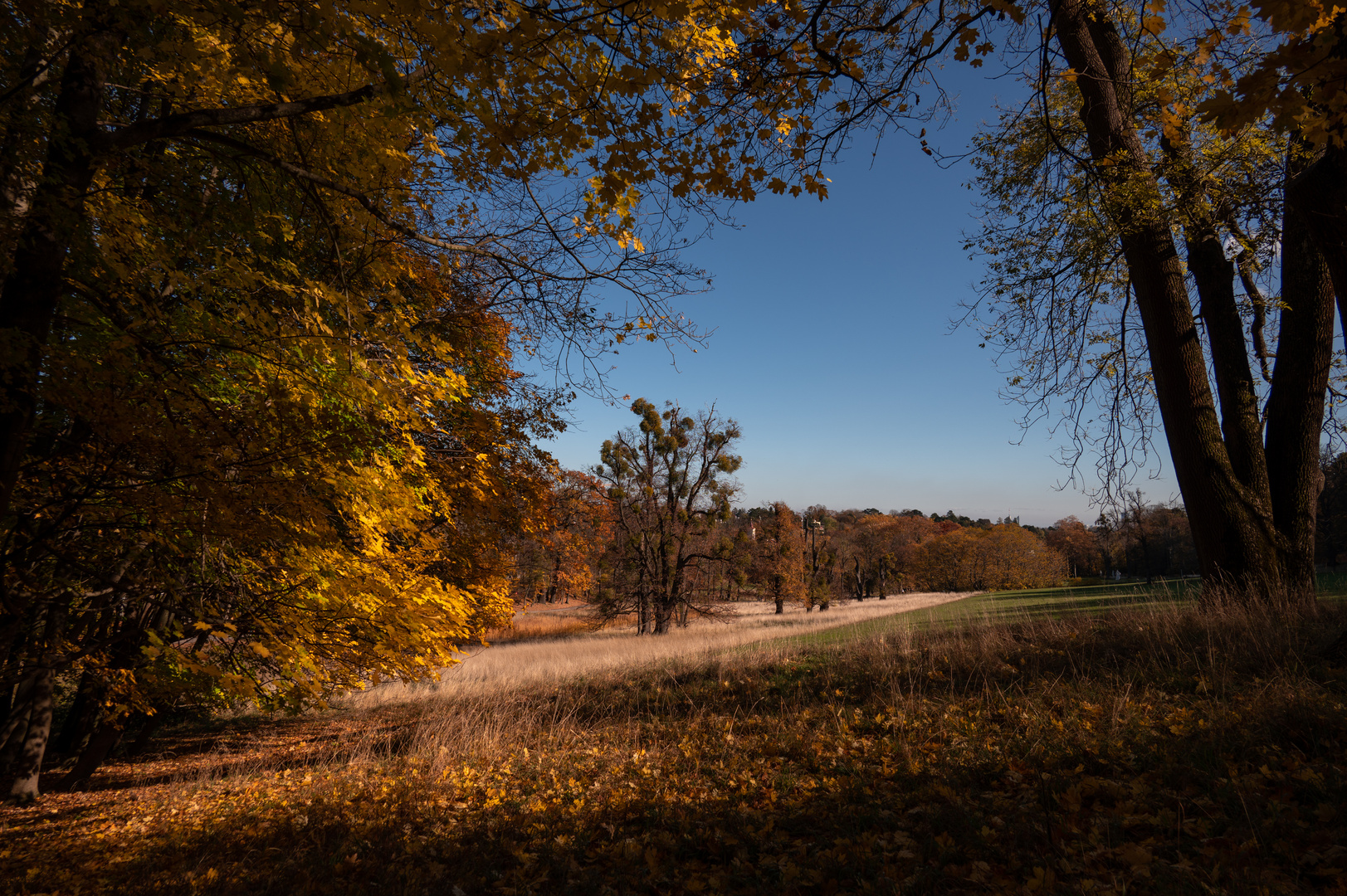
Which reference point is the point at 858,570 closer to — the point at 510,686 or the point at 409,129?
the point at 510,686

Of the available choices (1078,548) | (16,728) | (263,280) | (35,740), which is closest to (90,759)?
(35,740)

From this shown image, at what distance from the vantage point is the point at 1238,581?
6477 millimetres

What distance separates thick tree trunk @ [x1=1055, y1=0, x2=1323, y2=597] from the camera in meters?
6.53

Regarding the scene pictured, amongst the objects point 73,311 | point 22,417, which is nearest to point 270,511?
point 22,417

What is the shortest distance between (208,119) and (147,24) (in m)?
1.19

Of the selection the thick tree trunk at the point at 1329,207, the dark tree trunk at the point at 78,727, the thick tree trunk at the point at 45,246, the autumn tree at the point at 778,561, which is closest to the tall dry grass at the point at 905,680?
the dark tree trunk at the point at 78,727

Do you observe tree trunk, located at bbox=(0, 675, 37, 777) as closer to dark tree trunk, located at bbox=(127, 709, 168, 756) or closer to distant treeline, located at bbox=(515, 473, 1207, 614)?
dark tree trunk, located at bbox=(127, 709, 168, 756)

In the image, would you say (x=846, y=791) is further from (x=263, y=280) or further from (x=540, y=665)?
(x=540, y=665)

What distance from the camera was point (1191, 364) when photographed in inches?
276

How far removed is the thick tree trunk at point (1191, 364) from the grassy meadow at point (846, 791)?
0.94m

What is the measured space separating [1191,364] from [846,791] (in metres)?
6.71

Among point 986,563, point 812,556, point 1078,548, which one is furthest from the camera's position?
point 1078,548

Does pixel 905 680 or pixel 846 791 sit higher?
pixel 905 680

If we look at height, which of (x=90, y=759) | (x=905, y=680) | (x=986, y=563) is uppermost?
(x=986, y=563)
